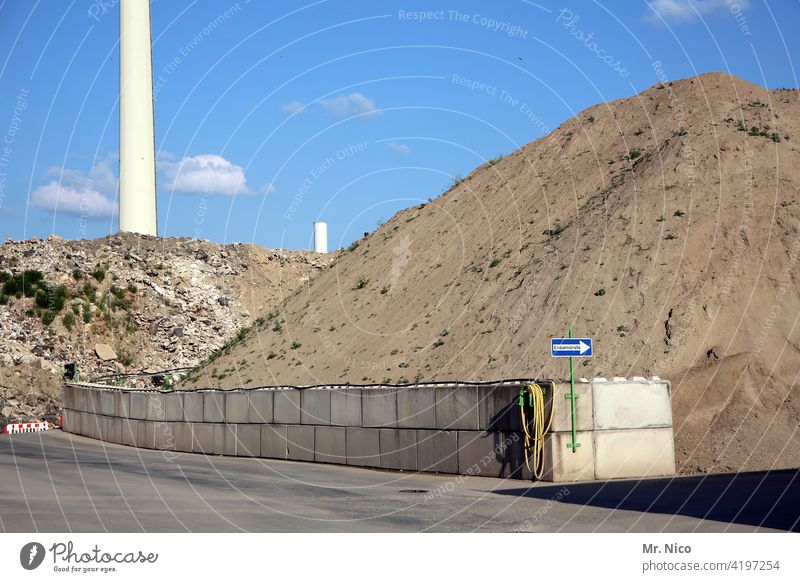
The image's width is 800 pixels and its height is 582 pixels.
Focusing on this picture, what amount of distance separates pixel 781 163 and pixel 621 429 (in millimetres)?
15310

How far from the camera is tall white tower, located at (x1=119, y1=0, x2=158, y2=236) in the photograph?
60.8 meters

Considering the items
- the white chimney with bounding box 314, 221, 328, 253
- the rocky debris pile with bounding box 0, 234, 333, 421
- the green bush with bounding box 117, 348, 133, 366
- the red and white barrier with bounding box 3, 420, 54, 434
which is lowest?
the red and white barrier with bounding box 3, 420, 54, 434

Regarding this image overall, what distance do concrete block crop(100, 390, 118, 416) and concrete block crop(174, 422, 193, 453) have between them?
5.00 m

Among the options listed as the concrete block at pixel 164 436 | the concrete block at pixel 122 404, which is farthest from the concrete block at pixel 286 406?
the concrete block at pixel 122 404

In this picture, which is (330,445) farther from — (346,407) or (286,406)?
(286,406)

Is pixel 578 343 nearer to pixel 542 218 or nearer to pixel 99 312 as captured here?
pixel 542 218

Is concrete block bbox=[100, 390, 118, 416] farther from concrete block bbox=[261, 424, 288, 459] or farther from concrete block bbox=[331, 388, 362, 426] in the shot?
concrete block bbox=[331, 388, 362, 426]

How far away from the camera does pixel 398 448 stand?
21.5m

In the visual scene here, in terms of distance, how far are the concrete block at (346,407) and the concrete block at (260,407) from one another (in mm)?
2645

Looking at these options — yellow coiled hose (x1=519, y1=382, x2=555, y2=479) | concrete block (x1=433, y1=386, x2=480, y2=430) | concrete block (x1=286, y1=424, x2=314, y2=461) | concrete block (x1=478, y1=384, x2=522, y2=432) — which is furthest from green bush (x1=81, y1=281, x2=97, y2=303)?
yellow coiled hose (x1=519, y1=382, x2=555, y2=479)

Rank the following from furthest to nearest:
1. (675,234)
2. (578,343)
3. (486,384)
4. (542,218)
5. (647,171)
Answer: (542,218) < (647,171) < (675,234) < (486,384) < (578,343)

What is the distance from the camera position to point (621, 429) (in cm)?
1903

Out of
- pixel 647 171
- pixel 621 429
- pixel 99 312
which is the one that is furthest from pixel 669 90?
pixel 99 312

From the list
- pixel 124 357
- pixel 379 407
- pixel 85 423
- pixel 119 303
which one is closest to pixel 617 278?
pixel 379 407
